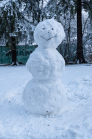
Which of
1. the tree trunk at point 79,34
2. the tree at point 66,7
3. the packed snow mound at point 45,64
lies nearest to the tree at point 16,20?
the tree at point 66,7

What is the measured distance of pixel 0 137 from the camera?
195cm

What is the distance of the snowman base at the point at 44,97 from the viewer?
2.43 m

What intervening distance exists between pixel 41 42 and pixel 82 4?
9539 millimetres

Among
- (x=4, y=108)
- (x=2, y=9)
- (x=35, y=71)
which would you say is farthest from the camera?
(x=2, y=9)

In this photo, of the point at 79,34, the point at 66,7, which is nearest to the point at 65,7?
the point at 66,7

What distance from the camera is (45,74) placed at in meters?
2.37

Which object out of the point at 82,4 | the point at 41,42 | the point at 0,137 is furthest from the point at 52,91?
the point at 82,4

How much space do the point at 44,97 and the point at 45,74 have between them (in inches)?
15.5

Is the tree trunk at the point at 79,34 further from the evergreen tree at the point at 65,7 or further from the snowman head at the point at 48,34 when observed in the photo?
the snowman head at the point at 48,34

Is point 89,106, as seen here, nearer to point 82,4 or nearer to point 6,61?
point 82,4

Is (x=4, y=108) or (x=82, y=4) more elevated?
(x=82, y=4)

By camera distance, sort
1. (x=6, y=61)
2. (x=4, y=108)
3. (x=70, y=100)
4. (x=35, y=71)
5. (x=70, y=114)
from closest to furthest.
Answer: (x=35, y=71), (x=70, y=114), (x=4, y=108), (x=70, y=100), (x=6, y=61)

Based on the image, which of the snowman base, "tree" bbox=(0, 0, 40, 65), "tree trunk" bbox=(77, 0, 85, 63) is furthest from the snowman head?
"tree trunk" bbox=(77, 0, 85, 63)

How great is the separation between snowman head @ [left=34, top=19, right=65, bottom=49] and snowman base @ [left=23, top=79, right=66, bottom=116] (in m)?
0.66
